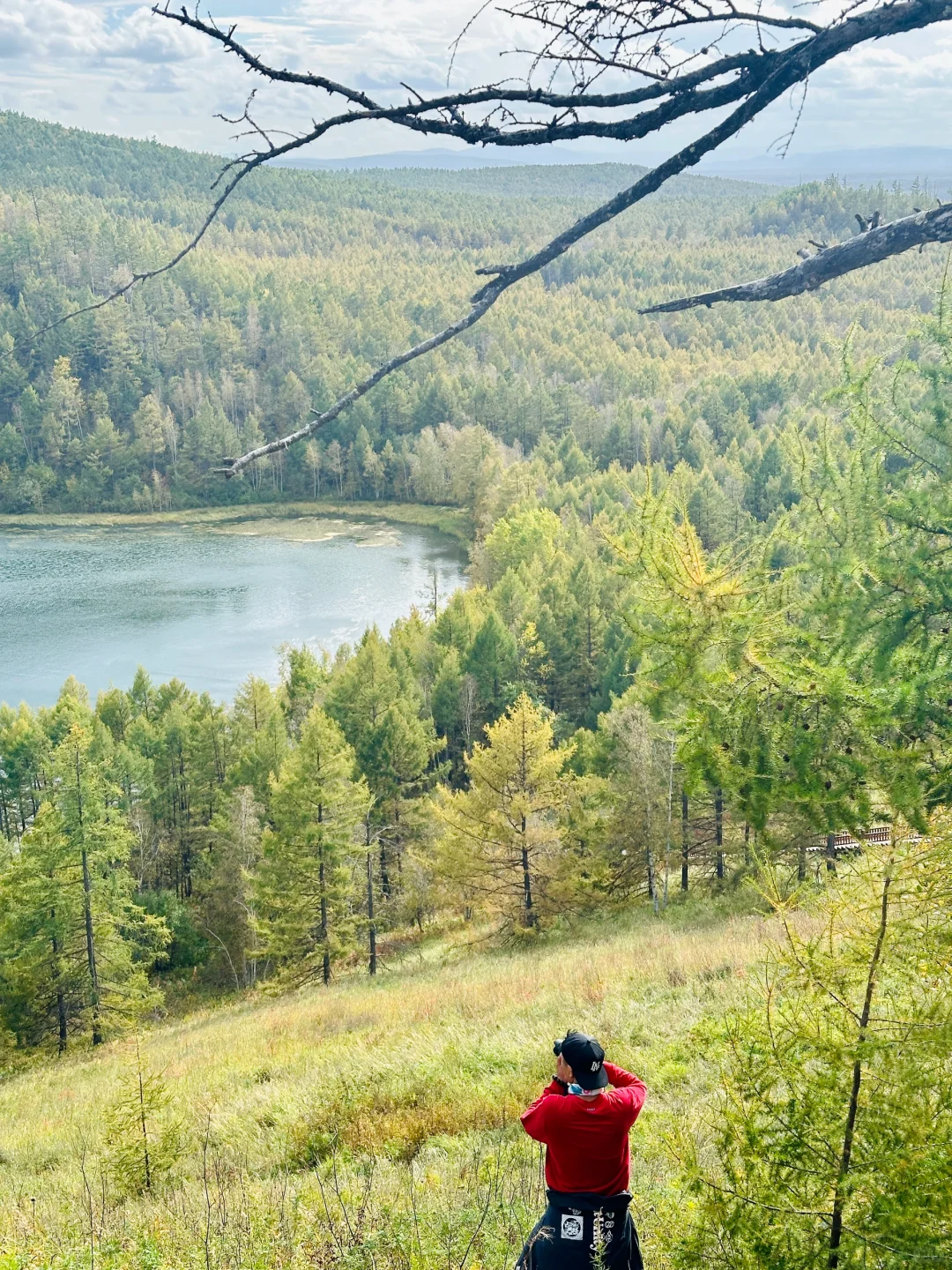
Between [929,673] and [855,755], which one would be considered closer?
[929,673]

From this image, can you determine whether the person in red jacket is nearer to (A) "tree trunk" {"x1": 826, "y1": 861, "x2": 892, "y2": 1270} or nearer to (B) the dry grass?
(A) "tree trunk" {"x1": 826, "y1": 861, "x2": 892, "y2": 1270}

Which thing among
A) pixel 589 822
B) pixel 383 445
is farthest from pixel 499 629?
pixel 383 445

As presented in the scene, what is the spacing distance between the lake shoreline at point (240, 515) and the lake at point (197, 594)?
3441 millimetres

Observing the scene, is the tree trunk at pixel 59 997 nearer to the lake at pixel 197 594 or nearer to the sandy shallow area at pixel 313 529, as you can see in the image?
the lake at pixel 197 594

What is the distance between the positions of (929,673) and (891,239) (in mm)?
1808

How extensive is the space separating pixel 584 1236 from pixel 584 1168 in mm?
264

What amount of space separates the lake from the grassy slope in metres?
40.5

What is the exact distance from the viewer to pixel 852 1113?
10.5ft

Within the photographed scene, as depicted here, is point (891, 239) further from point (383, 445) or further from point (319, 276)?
point (319, 276)

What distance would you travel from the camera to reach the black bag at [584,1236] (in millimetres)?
3984

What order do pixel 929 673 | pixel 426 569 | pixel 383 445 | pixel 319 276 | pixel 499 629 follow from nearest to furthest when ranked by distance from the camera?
pixel 929 673, pixel 499 629, pixel 426 569, pixel 383 445, pixel 319 276

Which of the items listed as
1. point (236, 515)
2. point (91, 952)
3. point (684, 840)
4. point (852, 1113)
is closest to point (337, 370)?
point (236, 515)

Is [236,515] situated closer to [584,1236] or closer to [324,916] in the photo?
[324,916]

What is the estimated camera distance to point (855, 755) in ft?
14.1
